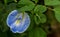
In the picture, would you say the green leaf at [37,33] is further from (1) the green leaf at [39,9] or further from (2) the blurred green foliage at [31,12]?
(1) the green leaf at [39,9]

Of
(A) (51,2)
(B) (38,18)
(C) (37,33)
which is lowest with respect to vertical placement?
(C) (37,33)

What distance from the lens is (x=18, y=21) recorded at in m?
1.29

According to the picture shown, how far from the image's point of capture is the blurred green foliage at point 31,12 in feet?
3.99

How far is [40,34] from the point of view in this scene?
133cm

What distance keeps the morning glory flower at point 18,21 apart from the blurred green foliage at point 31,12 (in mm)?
34

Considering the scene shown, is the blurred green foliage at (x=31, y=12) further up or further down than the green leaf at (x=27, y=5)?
further down

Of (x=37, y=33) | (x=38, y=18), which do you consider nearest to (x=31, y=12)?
(x=38, y=18)

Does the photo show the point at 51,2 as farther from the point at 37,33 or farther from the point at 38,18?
the point at 37,33

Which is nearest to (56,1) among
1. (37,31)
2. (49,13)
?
(37,31)

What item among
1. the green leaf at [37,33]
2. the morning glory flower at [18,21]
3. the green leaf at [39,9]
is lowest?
the green leaf at [37,33]

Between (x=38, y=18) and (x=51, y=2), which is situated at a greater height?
(x=51, y=2)

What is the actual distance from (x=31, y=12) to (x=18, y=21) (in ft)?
0.34

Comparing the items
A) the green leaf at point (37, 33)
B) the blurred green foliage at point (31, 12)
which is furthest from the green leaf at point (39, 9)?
the green leaf at point (37, 33)

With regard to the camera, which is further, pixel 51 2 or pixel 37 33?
pixel 37 33
